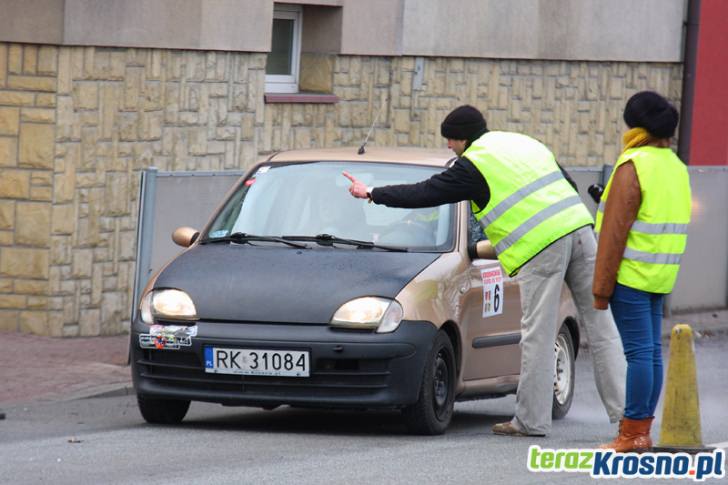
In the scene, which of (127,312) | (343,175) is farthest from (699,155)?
(343,175)

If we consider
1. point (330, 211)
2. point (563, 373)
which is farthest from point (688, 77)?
point (330, 211)

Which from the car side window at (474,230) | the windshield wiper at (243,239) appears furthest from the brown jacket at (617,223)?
the windshield wiper at (243,239)

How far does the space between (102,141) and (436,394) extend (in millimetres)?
5743

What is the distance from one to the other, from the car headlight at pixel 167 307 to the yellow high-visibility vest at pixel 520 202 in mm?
1662

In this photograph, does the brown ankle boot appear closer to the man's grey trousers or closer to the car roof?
the man's grey trousers

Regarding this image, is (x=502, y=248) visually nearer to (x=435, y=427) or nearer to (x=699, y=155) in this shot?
(x=435, y=427)

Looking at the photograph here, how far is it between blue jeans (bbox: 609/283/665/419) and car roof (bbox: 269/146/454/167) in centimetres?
248

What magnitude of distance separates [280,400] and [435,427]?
898 millimetres

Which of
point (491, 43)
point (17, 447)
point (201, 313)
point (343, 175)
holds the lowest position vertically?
point (17, 447)

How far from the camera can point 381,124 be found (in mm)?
17766

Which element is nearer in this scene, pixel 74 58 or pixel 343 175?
pixel 343 175

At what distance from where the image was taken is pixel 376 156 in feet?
34.7

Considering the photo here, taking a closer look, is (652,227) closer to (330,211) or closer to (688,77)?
(330,211)

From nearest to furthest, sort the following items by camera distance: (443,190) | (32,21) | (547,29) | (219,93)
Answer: (443,190)
(32,21)
(219,93)
(547,29)
